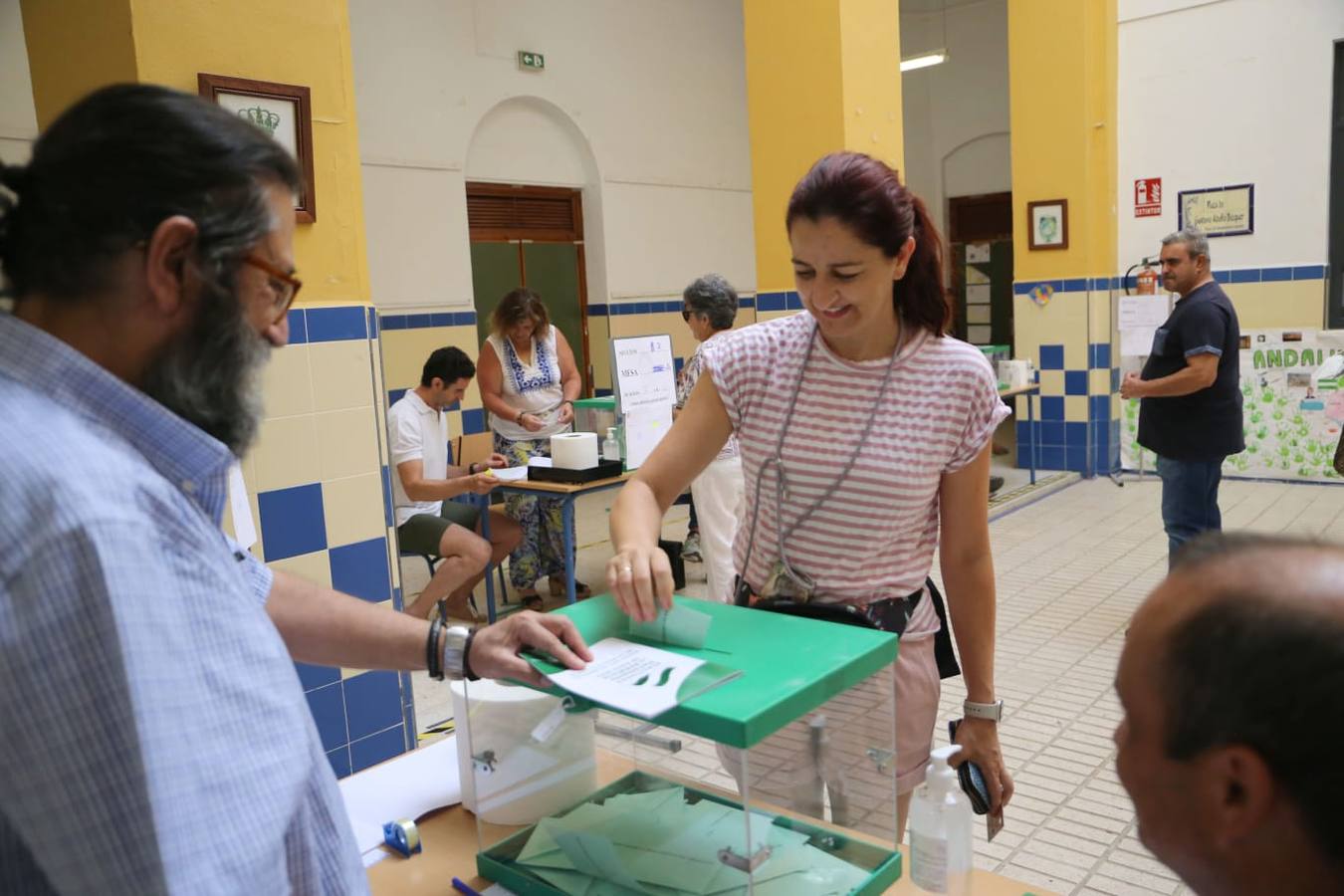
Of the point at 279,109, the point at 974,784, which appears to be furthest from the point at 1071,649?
the point at 279,109

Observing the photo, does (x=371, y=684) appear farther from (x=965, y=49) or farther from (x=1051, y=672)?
(x=965, y=49)

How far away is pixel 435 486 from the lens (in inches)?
A: 184

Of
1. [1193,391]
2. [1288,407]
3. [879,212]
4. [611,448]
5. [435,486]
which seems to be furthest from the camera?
[1288,407]

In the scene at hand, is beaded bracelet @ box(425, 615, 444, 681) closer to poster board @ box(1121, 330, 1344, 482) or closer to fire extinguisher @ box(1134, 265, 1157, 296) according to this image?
poster board @ box(1121, 330, 1344, 482)

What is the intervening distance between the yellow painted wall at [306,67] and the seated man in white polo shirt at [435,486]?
167 centimetres

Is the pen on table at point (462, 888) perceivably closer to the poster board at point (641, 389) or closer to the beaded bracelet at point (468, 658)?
the beaded bracelet at point (468, 658)

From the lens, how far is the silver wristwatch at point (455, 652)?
1.33 m

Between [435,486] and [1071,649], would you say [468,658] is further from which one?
[1071,649]

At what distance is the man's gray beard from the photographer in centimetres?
85

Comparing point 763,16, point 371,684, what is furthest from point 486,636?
point 763,16

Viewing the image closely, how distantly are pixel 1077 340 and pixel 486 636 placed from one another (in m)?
7.44

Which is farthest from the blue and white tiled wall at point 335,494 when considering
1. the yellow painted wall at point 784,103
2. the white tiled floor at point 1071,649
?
the yellow painted wall at point 784,103

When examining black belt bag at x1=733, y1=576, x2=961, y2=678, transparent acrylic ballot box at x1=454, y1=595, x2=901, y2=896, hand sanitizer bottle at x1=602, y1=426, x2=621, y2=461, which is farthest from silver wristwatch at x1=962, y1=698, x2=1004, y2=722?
hand sanitizer bottle at x1=602, y1=426, x2=621, y2=461

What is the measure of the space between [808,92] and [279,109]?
Answer: 3.28 metres
